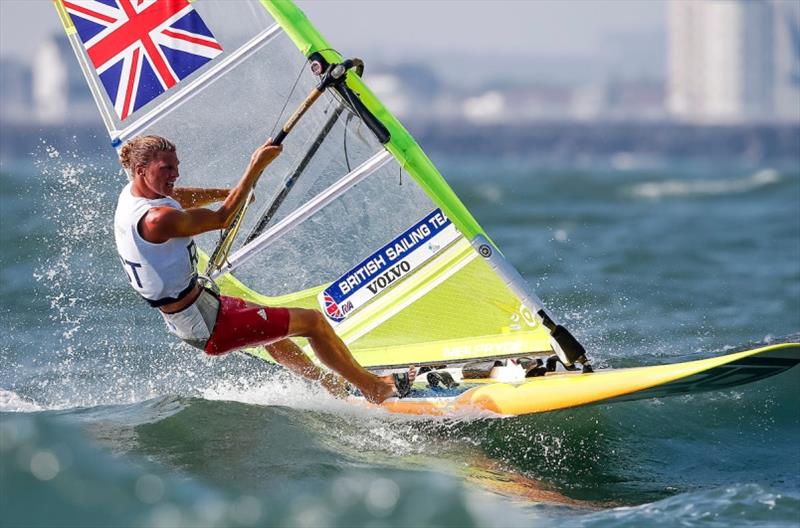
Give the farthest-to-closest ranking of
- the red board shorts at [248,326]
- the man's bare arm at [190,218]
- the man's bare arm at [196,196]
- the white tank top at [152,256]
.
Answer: the man's bare arm at [196,196] < the red board shorts at [248,326] < the white tank top at [152,256] < the man's bare arm at [190,218]

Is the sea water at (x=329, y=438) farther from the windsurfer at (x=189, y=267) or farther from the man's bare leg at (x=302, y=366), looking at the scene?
the windsurfer at (x=189, y=267)

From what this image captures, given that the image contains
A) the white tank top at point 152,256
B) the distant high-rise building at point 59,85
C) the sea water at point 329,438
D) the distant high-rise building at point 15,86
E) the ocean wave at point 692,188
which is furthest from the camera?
the distant high-rise building at point 15,86

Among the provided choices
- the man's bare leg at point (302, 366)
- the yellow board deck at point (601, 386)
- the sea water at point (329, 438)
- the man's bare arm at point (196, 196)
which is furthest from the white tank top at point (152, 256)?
the yellow board deck at point (601, 386)

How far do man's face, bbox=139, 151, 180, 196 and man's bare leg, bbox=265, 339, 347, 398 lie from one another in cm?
120

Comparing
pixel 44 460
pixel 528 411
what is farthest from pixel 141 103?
pixel 528 411

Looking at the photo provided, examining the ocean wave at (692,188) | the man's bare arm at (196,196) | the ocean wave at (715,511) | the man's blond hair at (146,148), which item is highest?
the ocean wave at (692,188)

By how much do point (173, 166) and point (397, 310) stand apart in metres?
1.51

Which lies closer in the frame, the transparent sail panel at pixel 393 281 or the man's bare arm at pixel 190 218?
the man's bare arm at pixel 190 218

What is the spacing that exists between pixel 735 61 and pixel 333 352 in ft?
385

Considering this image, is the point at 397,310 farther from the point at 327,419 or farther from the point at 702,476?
the point at 702,476

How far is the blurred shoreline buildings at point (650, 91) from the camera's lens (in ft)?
365

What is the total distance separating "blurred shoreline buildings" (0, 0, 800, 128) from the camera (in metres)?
111

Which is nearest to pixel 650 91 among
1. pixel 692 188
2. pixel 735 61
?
pixel 735 61

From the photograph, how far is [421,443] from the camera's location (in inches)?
221
